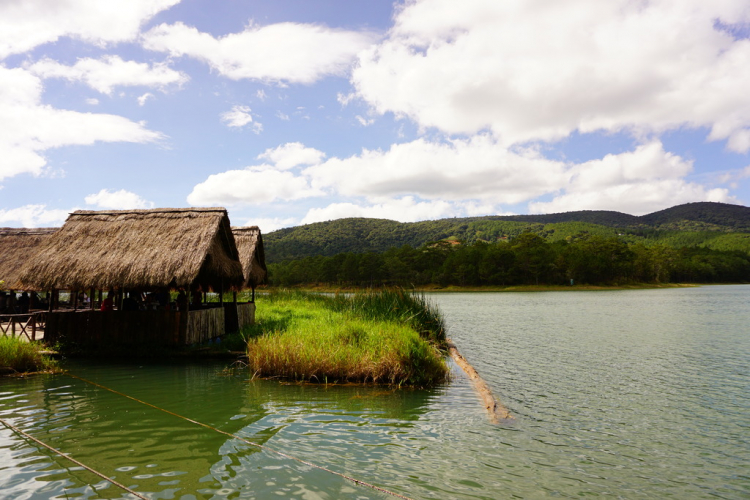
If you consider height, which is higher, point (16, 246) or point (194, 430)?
point (16, 246)

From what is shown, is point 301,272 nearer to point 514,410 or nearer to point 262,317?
point 262,317

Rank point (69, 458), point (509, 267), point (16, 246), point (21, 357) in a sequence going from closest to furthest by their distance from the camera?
1. point (69, 458)
2. point (21, 357)
3. point (16, 246)
4. point (509, 267)

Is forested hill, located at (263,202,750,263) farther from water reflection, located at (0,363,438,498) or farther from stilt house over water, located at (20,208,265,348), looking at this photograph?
water reflection, located at (0,363,438,498)

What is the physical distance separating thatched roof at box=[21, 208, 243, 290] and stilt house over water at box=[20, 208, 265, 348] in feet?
0.09

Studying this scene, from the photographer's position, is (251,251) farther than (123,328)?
Yes

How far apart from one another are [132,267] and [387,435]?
10.3m

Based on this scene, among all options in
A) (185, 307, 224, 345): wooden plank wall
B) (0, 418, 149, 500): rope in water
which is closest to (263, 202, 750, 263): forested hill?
(185, 307, 224, 345): wooden plank wall

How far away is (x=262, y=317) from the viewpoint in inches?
829

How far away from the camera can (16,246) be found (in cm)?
2202

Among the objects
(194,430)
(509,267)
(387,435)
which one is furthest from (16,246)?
(509,267)

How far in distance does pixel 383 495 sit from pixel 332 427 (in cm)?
255

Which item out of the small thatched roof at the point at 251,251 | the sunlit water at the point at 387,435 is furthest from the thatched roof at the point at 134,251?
the small thatched roof at the point at 251,251

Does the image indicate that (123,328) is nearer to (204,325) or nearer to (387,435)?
(204,325)

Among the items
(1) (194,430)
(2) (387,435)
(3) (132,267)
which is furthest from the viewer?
(3) (132,267)
